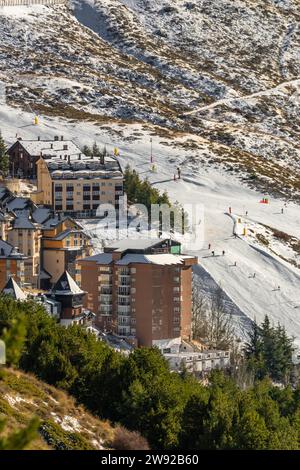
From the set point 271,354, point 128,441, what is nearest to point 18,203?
point 271,354

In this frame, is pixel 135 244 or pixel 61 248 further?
pixel 61 248

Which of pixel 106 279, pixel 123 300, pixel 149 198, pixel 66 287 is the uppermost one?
pixel 149 198

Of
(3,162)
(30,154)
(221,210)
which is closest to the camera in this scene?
(3,162)

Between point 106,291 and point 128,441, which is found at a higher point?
point 128,441

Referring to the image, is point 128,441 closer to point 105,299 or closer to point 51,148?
point 105,299

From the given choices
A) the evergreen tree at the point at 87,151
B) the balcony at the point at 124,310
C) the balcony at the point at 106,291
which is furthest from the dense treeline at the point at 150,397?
the evergreen tree at the point at 87,151
